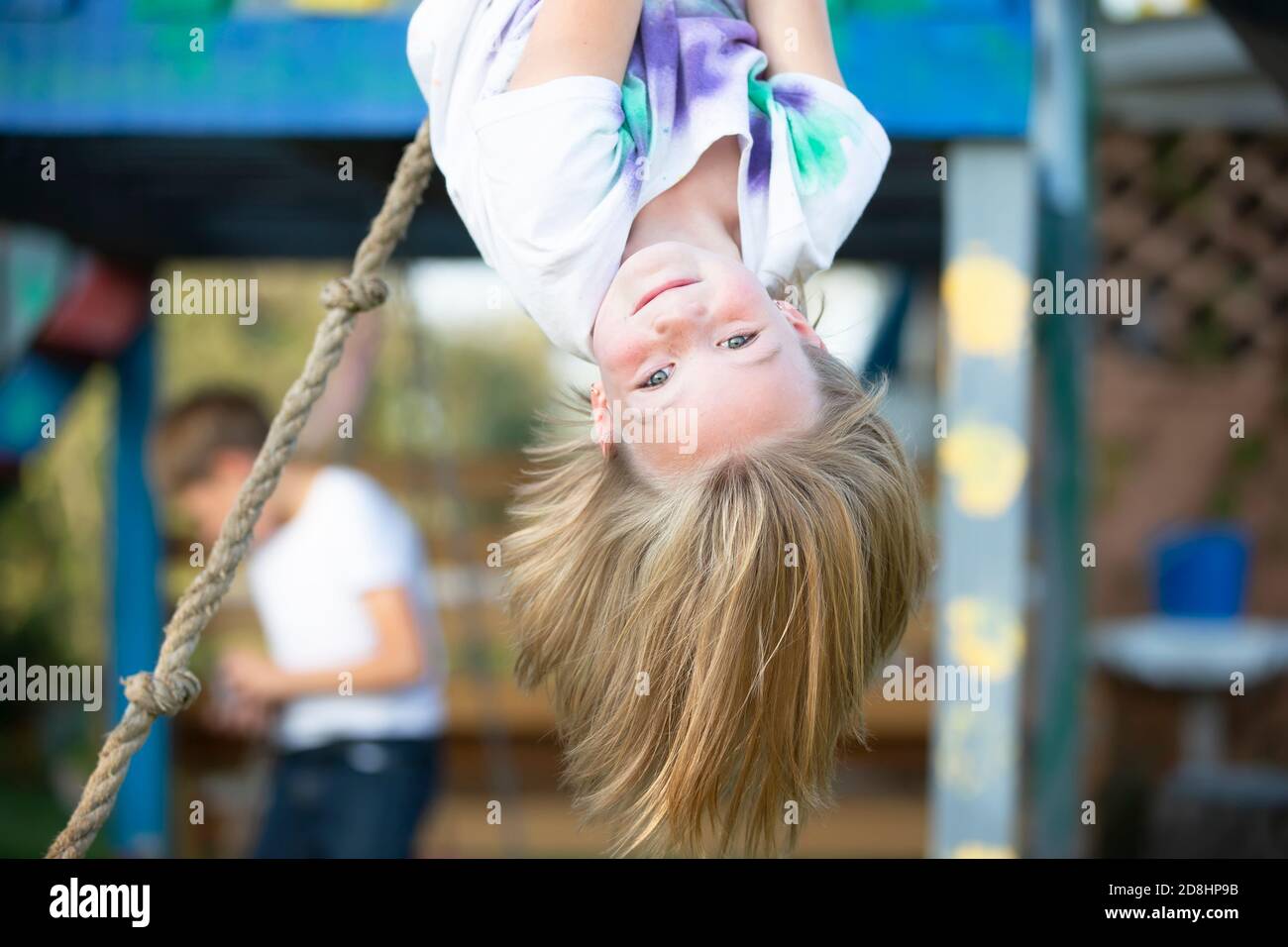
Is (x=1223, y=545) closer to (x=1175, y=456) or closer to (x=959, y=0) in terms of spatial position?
(x=1175, y=456)

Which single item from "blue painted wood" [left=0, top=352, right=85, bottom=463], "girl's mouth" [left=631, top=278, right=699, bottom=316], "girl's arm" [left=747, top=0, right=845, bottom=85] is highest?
"blue painted wood" [left=0, top=352, right=85, bottom=463]

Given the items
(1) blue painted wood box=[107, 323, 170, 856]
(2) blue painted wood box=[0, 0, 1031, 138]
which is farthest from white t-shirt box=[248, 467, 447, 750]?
(1) blue painted wood box=[107, 323, 170, 856]

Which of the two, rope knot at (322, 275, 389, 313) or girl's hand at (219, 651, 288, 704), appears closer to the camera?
rope knot at (322, 275, 389, 313)

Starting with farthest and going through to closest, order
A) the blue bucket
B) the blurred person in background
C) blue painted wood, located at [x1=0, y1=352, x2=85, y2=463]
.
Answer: the blue bucket → blue painted wood, located at [x1=0, y1=352, x2=85, y2=463] → the blurred person in background

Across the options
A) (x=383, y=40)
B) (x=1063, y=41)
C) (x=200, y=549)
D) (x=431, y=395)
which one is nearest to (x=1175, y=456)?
(x=1063, y=41)

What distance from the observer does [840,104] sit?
78 cm

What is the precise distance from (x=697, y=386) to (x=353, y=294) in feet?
0.89

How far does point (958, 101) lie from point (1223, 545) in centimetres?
178

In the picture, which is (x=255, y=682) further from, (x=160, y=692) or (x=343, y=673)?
(x=160, y=692)

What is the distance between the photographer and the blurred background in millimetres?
1352

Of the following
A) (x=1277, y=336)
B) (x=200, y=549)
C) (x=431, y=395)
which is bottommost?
(x=200, y=549)

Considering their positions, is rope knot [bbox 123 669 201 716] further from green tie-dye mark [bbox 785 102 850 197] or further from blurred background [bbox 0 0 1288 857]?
green tie-dye mark [bbox 785 102 850 197]

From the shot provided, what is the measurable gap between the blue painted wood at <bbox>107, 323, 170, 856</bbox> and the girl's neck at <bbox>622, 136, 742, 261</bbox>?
1.92 m

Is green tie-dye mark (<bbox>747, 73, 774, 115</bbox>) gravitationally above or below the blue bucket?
above
